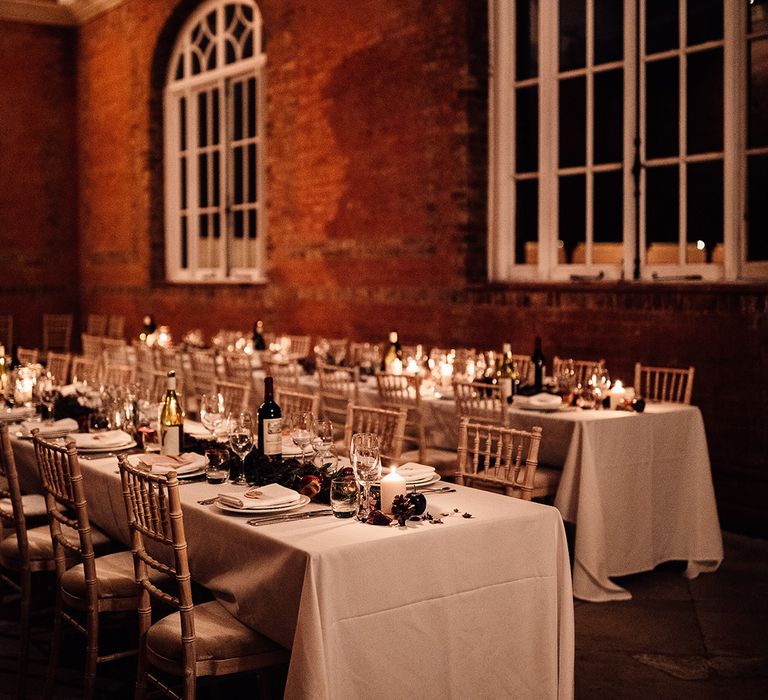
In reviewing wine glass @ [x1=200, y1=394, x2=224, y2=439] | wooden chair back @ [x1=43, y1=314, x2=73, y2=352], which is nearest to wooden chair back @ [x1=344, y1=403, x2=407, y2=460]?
wine glass @ [x1=200, y1=394, x2=224, y2=439]

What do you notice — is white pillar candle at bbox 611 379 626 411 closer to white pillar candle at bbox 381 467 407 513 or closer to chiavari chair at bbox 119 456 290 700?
white pillar candle at bbox 381 467 407 513

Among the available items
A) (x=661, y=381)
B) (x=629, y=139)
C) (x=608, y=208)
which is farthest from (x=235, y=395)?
(x=629, y=139)

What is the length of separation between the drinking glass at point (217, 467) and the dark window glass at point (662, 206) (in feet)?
14.7

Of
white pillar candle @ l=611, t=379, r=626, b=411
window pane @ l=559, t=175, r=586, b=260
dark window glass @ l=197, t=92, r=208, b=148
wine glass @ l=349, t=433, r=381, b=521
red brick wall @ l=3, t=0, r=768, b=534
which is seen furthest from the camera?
dark window glass @ l=197, t=92, r=208, b=148

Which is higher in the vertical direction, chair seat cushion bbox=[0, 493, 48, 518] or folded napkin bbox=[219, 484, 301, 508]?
folded napkin bbox=[219, 484, 301, 508]

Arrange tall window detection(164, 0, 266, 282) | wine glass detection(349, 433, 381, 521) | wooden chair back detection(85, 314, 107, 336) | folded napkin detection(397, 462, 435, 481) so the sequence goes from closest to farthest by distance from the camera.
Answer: wine glass detection(349, 433, 381, 521) → folded napkin detection(397, 462, 435, 481) → tall window detection(164, 0, 266, 282) → wooden chair back detection(85, 314, 107, 336)

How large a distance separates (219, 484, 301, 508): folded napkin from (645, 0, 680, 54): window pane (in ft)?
17.1

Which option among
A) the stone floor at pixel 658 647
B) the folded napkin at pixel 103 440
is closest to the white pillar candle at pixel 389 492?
the stone floor at pixel 658 647

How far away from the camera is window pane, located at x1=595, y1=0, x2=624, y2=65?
7.71m

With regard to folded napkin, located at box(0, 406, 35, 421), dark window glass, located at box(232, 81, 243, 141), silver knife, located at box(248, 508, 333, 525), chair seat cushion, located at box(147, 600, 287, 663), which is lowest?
chair seat cushion, located at box(147, 600, 287, 663)

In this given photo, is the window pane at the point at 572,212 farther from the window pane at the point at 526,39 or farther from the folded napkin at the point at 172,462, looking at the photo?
the folded napkin at the point at 172,462

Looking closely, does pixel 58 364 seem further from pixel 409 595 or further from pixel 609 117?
pixel 409 595

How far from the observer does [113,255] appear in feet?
47.6

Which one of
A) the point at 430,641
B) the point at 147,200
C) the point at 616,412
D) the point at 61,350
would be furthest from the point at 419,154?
the point at 61,350
